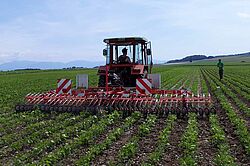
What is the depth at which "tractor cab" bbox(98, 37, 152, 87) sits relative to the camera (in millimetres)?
14633

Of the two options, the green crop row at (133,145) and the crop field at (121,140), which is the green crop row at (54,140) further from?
the green crop row at (133,145)

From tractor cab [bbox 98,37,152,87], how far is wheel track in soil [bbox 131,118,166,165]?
452cm

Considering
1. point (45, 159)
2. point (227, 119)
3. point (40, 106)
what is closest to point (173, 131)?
point (227, 119)

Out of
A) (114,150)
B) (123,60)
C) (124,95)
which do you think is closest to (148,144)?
(114,150)

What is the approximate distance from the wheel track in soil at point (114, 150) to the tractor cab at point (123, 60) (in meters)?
5.04

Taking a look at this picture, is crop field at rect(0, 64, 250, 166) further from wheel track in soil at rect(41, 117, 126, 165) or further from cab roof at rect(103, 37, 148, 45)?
cab roof at rect(103, 37, 148, 45)

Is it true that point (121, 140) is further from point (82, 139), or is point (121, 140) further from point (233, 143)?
point (233, 143)

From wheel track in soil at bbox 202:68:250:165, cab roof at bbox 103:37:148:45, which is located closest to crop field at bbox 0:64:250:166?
wheel track in soil at bbox 202:68:250:165

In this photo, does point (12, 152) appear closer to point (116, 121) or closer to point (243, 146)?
point (116, 121)

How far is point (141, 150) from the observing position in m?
7.68

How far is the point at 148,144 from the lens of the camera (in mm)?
8164

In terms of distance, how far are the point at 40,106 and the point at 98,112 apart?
7.27ft

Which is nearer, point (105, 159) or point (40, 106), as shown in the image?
point (105, 159)

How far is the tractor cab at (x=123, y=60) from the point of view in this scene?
14633mm
